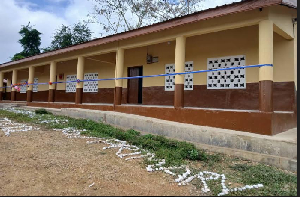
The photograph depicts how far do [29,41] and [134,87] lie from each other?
19.2 meters

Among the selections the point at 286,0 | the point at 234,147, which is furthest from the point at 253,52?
the point at 234,147

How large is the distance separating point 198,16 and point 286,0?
196 centimetres

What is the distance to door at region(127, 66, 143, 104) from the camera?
970 centimetres

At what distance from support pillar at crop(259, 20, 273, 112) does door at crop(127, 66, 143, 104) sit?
5.42 m

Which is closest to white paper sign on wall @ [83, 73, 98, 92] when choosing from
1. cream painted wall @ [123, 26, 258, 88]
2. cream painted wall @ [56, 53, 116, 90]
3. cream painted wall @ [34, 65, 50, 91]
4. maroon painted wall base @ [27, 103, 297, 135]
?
cream painted wall @ [56, 53, 116, 90]

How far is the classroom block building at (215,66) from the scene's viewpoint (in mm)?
4930

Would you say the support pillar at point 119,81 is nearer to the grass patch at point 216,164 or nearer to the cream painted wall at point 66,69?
the grass patch at point 216,164

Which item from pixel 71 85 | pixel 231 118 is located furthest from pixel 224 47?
pixel 71 85

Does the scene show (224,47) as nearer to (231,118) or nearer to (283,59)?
(283,59)

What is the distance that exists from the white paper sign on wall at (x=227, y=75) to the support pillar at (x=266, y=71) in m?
1.91

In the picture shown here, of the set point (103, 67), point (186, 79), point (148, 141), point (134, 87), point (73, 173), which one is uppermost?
point (103, 67)

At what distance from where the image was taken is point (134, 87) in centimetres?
982

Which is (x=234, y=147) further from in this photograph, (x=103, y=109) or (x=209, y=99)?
(x=103, y=109)

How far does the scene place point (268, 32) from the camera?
4.89 metres
